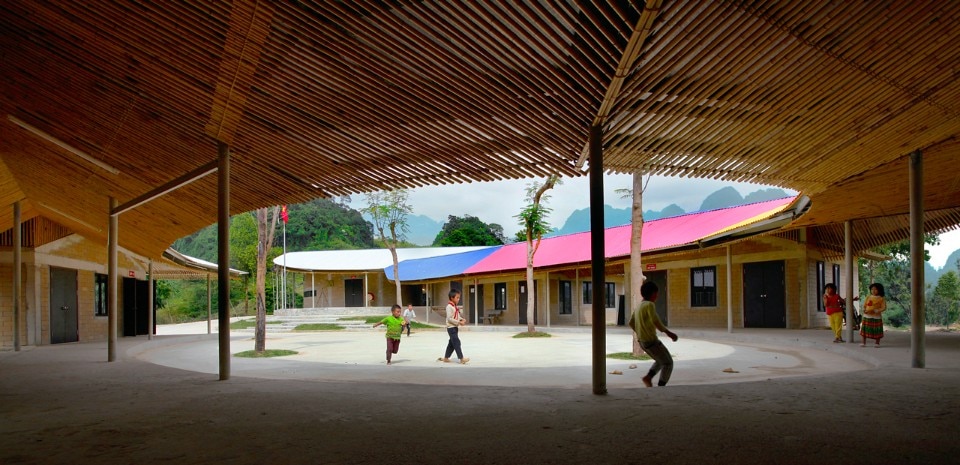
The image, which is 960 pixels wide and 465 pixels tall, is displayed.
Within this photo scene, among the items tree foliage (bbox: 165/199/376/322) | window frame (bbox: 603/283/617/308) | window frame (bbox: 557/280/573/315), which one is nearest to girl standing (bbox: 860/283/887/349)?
window frame (bbox: 557/280/573/315)

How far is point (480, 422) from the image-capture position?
501 cm

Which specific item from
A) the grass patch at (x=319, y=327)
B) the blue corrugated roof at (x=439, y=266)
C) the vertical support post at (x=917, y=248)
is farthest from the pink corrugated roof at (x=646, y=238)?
the vertical support post at (x=917, y=248)

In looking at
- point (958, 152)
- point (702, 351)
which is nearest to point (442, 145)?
point (958, 152)

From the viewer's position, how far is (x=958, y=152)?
8633 mm

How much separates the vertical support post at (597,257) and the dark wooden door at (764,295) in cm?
1554

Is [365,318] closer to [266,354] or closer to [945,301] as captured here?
[266,354]

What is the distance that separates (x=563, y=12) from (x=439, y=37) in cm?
104

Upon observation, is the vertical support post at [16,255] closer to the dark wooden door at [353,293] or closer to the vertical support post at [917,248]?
the vertical support post at [917,248]

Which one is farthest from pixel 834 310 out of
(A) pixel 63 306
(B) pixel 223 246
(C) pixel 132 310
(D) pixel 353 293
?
(D) pixel 353 293

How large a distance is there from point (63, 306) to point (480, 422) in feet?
54.8

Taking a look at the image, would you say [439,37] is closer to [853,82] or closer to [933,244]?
[853,82]

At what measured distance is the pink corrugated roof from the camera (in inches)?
773

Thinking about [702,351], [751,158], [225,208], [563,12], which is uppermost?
[563,12]

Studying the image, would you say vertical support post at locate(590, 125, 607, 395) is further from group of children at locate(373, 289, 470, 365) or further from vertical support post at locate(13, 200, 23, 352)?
vertical support post at locate(13, 200, 23, 352)
